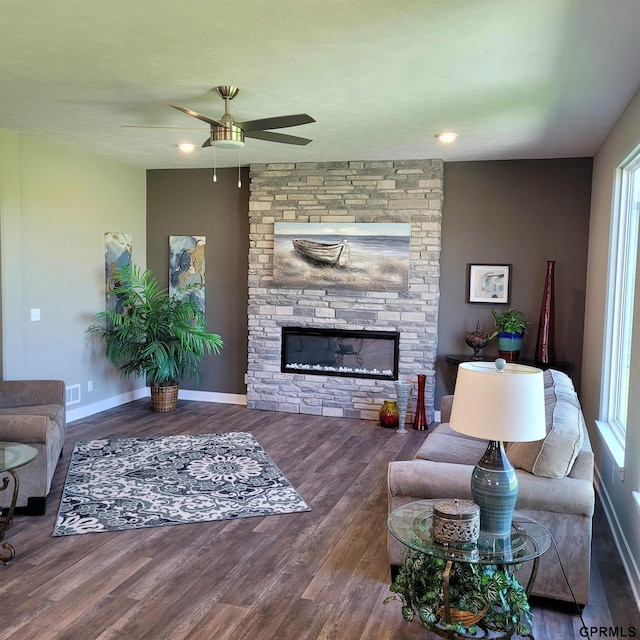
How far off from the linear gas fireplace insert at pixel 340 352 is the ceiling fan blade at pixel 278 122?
3031 millimetres

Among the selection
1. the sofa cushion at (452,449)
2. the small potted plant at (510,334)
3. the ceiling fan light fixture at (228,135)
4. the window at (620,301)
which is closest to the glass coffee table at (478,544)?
the sofa cushion at (452,449)

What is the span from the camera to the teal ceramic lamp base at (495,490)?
235cm

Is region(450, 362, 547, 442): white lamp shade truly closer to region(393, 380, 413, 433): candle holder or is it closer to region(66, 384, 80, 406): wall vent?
region(393, 380, 413, 433): candle holder

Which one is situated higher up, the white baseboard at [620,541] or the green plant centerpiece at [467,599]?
the green plant centerpiece at [467,599]

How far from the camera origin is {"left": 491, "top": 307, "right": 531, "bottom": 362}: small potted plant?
5812 mm

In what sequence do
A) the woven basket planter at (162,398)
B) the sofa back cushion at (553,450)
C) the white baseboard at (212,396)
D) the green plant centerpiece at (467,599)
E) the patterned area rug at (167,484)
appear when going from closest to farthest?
the green plant centerpiece at (467,599) < the sofa back cushion at (553,450) < the patterned area rug at (167,484) < the woven basket planter at (162,398) < the white baseboard at (212,396)

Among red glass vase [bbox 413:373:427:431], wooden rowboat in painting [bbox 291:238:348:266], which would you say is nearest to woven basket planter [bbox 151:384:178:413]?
wooden rowboat in painting [bbox 291:238:348:266]

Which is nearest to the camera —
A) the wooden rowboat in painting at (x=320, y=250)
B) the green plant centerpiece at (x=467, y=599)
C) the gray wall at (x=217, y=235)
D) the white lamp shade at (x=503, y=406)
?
the white lamp shade at (x=503, y=406)

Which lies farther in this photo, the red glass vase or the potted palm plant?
the potted palm plant

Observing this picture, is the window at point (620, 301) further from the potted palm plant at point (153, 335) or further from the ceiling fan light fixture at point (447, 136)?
the potted palm plant at point (153, 335)

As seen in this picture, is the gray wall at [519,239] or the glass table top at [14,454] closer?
the glass table top at [14,454]

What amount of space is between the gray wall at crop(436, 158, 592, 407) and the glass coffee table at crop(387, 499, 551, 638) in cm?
377

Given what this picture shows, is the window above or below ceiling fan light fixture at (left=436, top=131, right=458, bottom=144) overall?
below

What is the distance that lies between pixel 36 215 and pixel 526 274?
462 cm
